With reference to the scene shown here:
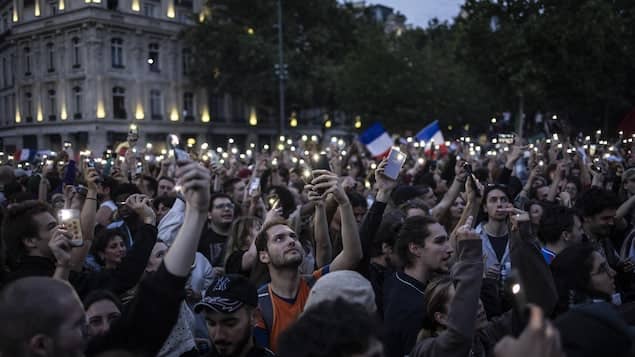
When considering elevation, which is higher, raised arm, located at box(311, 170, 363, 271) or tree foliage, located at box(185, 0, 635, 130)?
tree foliage, located at box(185, 0, 635, 130)

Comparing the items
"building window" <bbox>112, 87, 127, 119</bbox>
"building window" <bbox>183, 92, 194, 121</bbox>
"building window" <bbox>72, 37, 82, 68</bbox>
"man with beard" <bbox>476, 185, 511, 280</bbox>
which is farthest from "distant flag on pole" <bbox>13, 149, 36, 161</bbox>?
"building window" <bbox>183, 92, 194, 121</bbox>

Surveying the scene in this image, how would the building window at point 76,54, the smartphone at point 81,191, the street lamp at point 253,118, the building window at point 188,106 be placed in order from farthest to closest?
the street lamp at point 253,118 < the building window at point 188,106 < the building window at point 76,54 < the smartphone at point 81,191

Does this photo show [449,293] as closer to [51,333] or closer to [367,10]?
[51,333]

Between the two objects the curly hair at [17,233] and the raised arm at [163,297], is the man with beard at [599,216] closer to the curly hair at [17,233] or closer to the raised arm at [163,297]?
the raised arm at [163,297]

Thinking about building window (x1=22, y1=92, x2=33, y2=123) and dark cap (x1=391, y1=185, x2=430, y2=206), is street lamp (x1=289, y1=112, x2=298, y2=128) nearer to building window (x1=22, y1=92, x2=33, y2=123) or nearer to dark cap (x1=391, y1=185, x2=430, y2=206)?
building window (x1=22, y1=92, x2=33, y2=123)

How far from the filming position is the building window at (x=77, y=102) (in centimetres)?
4009

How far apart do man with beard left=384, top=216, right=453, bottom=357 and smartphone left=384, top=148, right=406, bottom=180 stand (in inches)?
23.1

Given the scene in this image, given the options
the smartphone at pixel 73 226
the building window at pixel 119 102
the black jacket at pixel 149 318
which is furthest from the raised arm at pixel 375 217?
the building window at pixel 119 102

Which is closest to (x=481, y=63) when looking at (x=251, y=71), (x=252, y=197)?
(x=251, y=71)

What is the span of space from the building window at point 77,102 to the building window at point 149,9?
21.0ft

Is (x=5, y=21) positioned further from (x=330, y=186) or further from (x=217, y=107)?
(x=330, y=186)

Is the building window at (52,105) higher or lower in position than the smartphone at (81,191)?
higher

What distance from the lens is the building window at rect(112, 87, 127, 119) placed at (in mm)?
40500

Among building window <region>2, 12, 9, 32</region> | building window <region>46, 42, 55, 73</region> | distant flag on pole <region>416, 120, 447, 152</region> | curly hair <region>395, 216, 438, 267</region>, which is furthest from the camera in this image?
building window <region>2, 12, 9, 32</region>
